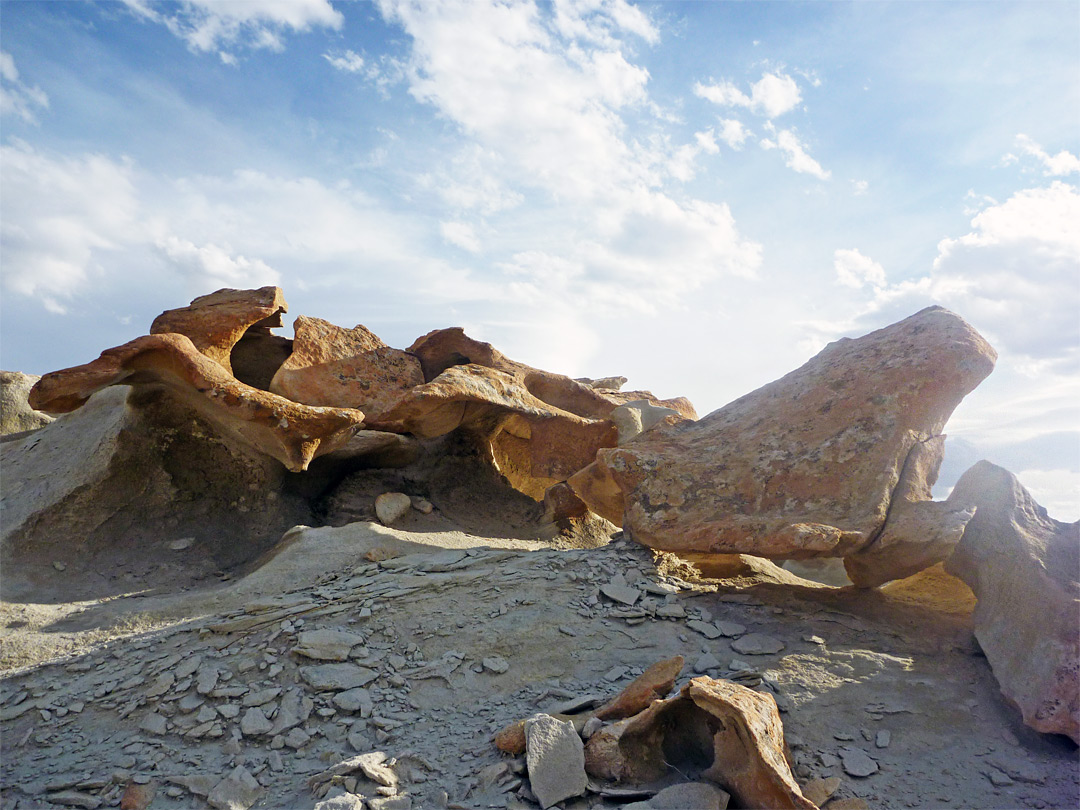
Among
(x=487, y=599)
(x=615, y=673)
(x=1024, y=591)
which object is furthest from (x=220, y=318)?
(x=1024, y=591)

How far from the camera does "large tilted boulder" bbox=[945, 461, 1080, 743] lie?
10.2 feet

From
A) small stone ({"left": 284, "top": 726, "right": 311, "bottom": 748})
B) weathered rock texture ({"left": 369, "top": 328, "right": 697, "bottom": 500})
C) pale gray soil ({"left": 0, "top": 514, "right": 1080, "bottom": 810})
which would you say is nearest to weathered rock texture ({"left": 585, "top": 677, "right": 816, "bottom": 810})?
pale gray soil ({"left": 0, "top": 514, "right": 1080, "bottom": 810})

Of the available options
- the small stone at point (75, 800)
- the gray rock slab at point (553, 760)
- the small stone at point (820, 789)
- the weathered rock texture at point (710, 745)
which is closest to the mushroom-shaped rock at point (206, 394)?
the small stone at point (75, 800)

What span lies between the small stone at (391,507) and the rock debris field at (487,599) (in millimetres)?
33

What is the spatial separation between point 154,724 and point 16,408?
813 centimetres

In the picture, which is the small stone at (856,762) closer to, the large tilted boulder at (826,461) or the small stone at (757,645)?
the small stone at (757,645)

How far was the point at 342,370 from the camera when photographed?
639 cm

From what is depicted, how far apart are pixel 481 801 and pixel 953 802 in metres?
1.89

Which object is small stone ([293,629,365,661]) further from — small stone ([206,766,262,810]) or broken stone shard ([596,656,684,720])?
broken stone shard ([596,656,684,720])

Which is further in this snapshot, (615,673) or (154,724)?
(615,673)

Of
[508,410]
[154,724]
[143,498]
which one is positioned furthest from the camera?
[508,410]

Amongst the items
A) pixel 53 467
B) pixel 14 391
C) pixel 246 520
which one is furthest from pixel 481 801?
pixel 14 391

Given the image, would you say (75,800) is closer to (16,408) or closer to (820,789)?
(820,789)

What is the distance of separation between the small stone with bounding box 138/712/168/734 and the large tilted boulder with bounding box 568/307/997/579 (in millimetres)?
3027
